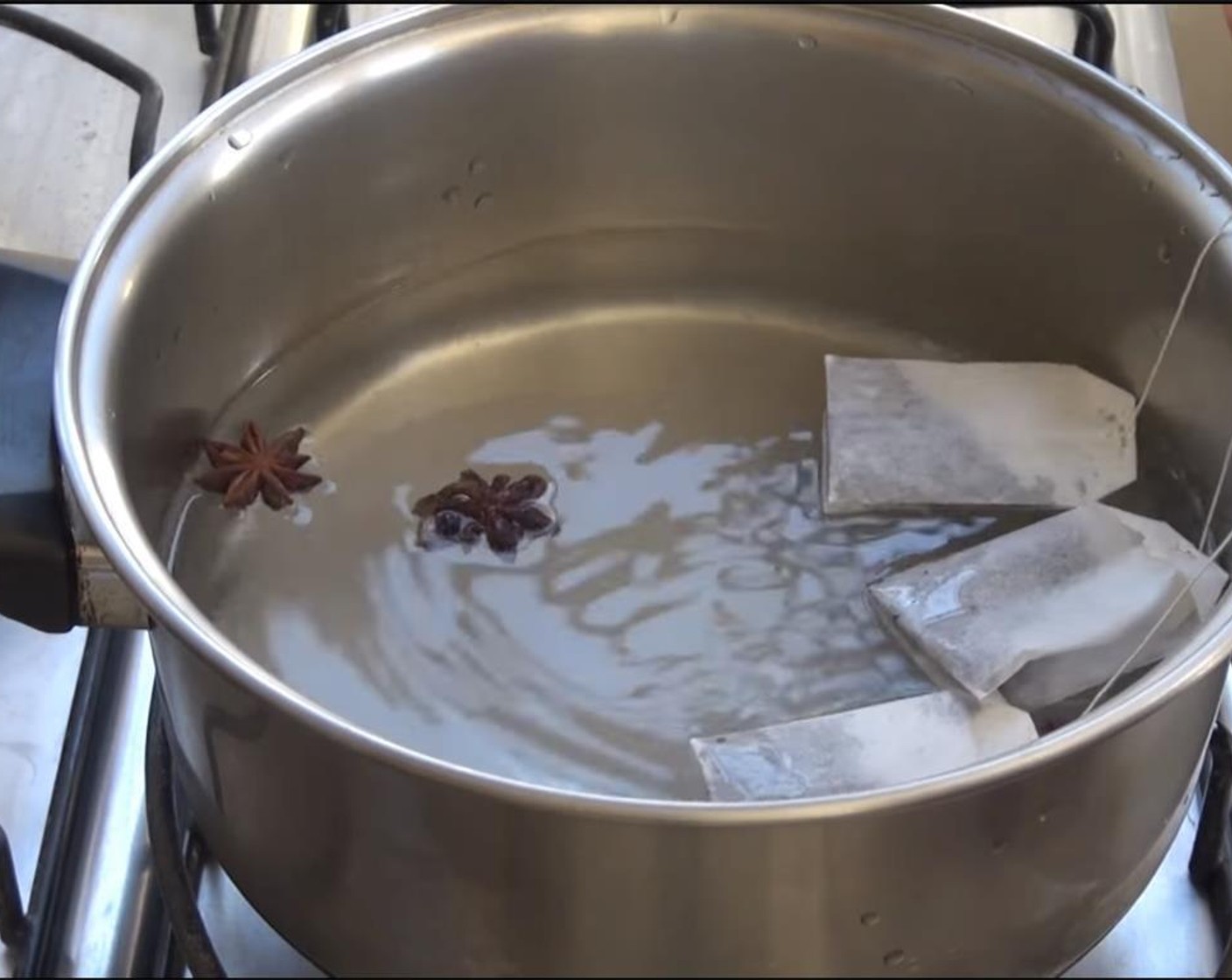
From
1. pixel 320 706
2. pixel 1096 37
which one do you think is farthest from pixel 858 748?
pixel 1096 37

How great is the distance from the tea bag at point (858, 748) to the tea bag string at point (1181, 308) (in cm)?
26

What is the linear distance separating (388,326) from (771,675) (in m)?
0.35

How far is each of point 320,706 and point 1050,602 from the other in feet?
1.40

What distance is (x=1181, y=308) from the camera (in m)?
0.96

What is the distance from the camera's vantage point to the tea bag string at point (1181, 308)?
89 centimetres

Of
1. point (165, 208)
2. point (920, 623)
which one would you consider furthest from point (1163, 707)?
point (165, 208)

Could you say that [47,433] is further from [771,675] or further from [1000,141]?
[1000,141]

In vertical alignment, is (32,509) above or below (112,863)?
above

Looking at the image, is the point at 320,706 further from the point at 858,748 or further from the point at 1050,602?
the point at 1050,602

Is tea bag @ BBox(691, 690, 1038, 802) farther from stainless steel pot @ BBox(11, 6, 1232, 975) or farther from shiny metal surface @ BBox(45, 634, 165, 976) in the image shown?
shiny metal surface @ BBox(45, 634, 165, 976)

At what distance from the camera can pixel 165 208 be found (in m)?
0.89

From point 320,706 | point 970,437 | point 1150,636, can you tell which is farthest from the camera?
point 970,437

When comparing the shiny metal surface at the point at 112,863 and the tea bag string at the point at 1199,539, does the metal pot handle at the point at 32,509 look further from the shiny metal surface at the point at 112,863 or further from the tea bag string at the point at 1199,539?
the tea bag string at the point at 1199,539

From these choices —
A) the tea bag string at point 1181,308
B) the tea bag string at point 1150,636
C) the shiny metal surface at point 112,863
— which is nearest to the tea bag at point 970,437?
the tea bag string at point 1181,308
